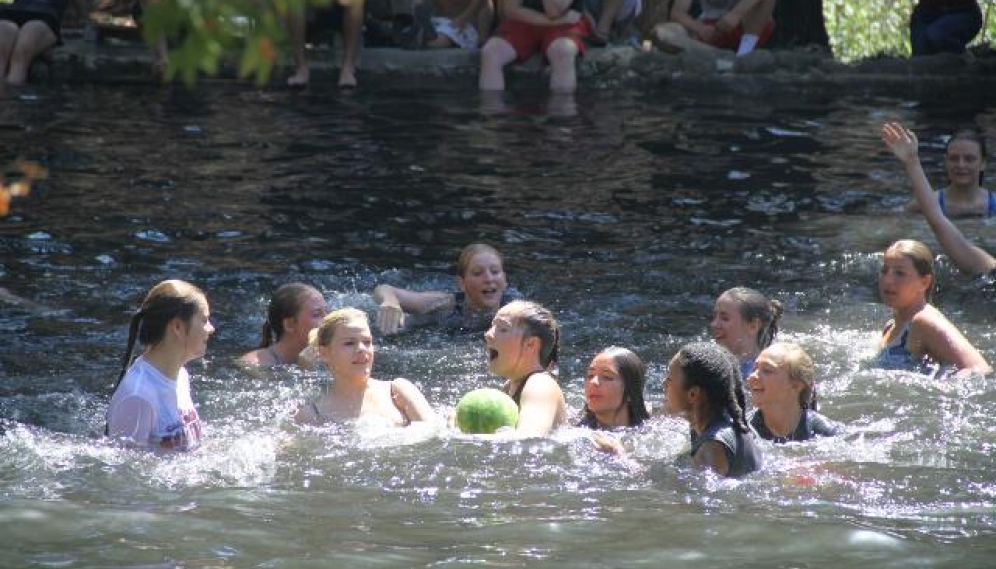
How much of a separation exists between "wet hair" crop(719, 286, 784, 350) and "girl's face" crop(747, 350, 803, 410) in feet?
3.75

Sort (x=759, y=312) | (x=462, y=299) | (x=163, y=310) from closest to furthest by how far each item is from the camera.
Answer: (x=163, y=310), (x=759, y=312), (x=462, y=299)

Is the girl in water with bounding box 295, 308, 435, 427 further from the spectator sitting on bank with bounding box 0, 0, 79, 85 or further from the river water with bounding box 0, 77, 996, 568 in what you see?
the spectator sitting on bank with bounding box 0, 0, 79, 85

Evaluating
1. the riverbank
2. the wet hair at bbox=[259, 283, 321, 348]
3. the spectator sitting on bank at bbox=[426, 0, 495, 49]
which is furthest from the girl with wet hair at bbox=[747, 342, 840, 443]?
the spectator sitting on bank at bbox=[426, 0, 495, 49]

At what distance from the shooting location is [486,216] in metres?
13.9

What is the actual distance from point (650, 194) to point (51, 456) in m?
7.91

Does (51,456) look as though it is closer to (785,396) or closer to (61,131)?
(785,396)

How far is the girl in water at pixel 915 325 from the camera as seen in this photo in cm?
978

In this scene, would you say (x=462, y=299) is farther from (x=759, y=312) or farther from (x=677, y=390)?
(x=677, y=390)

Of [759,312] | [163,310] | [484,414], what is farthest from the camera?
[759,312]

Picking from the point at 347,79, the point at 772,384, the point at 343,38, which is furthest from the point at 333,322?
the point at 343,38

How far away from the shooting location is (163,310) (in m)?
7.75

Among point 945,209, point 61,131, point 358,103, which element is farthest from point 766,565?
point 358,103

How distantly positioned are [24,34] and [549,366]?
40.5 ft

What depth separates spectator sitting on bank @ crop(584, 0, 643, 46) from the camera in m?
20.6
